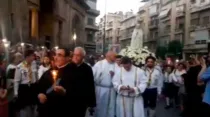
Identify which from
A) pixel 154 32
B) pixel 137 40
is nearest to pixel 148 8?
pixel 154 32

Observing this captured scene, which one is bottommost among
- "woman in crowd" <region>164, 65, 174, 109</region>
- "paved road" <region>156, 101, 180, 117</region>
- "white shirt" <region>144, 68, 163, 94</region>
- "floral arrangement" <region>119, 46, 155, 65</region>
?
"paved road" <region>156, 101, 180, 117</region>

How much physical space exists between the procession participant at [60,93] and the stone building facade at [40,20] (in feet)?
34.1

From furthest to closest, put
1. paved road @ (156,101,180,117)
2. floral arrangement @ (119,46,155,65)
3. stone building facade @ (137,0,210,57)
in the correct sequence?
stone building facade @ (137,0,210,57)
floral arrangement @ (119,46,155,65)
paved road @ (156,101,180,117)

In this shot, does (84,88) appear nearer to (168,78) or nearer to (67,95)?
(67,95)

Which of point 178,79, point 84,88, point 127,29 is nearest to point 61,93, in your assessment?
point 84,88

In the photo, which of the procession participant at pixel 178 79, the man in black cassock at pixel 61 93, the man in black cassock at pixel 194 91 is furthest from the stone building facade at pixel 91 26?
the man in black cassock at pixel 61 93

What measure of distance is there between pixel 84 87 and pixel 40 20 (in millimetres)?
32519

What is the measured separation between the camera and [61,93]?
582 cm

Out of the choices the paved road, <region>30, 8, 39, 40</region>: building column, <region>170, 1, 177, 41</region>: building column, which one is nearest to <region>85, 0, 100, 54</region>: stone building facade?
<region>170, 1, 177, 41</region>: building column

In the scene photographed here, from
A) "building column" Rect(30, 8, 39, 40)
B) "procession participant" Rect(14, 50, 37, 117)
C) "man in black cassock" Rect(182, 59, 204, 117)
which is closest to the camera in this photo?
"procession participant" Rect(14, 50, 37, 117)

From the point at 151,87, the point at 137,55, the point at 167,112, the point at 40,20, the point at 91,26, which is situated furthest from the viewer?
the point at 91,26

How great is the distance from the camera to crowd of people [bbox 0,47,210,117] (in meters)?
6.09

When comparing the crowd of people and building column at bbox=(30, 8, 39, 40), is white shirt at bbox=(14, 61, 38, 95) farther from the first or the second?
building column at bbox=(30, 8, 39, 40)

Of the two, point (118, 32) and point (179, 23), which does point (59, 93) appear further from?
point (118, 32)
